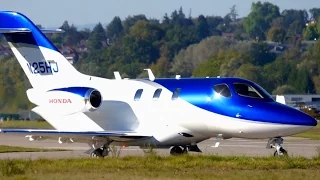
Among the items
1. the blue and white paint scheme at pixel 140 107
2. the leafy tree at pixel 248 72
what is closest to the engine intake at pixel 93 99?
the blue and white paint scheme at pixel 140 107

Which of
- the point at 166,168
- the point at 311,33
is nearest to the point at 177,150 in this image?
the point at 166,168

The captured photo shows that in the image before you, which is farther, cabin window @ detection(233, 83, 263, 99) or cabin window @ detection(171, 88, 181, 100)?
cabin window @ detection(171, 88, 181, 100)

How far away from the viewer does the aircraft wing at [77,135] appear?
30.4m

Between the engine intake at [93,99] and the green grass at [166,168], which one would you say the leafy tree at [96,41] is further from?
the green grass at [166,168]

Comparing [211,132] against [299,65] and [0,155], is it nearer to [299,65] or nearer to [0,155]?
[0,155]

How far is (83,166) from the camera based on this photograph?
25828mm

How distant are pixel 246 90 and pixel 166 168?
5641 mm

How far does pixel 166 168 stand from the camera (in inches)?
1001

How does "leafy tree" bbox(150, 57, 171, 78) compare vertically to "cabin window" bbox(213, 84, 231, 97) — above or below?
above

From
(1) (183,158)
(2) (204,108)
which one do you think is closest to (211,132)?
(2) (204,108)

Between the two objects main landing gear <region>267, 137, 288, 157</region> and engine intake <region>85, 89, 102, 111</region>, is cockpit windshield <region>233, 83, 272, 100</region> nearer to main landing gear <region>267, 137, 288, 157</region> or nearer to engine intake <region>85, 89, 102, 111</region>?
main landing gear <region>267, 137, 288, 157</region>

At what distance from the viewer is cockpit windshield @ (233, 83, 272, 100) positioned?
30.0m

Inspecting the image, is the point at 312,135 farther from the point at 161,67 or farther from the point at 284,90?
the point at 161,67

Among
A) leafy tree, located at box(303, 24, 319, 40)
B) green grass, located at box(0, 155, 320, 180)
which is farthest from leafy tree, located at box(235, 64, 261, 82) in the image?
leafy tree, located at box(303, 24, 319, 40)
